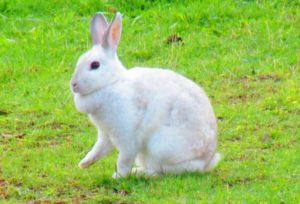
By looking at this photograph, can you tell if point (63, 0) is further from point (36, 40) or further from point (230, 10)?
point (230, 10)

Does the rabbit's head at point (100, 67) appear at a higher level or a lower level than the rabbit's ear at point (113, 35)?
lower

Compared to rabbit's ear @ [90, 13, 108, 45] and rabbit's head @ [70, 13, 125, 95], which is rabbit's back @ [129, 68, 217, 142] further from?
rabbit's ear @ [90, 13, 108, 45]

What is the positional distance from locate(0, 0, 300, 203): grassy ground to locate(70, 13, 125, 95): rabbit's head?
0.69 metres

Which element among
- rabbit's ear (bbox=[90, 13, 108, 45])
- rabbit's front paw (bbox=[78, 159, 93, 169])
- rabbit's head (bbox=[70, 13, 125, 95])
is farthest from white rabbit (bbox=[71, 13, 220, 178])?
rabbit's front paw (bbox=[78, 159, 93, 169])

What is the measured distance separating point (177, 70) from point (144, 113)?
3.37 metres

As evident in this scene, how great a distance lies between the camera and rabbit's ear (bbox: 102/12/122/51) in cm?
723

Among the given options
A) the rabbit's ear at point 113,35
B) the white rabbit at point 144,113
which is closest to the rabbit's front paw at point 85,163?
the white rabbit at point 144,113

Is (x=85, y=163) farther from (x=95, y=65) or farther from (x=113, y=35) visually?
(x=113, y=35)

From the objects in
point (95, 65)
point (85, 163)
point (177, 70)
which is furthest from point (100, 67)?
point (177, 70)

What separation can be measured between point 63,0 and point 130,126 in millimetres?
5804

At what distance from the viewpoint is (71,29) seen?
1179 centimetres

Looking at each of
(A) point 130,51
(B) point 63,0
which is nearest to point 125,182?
(A) point 130,51

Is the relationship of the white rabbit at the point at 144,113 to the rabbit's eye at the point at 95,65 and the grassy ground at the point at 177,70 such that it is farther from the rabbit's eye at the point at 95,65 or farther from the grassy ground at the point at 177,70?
the grassy ground at the point at 177,70

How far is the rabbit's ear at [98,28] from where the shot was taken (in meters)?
7.47
